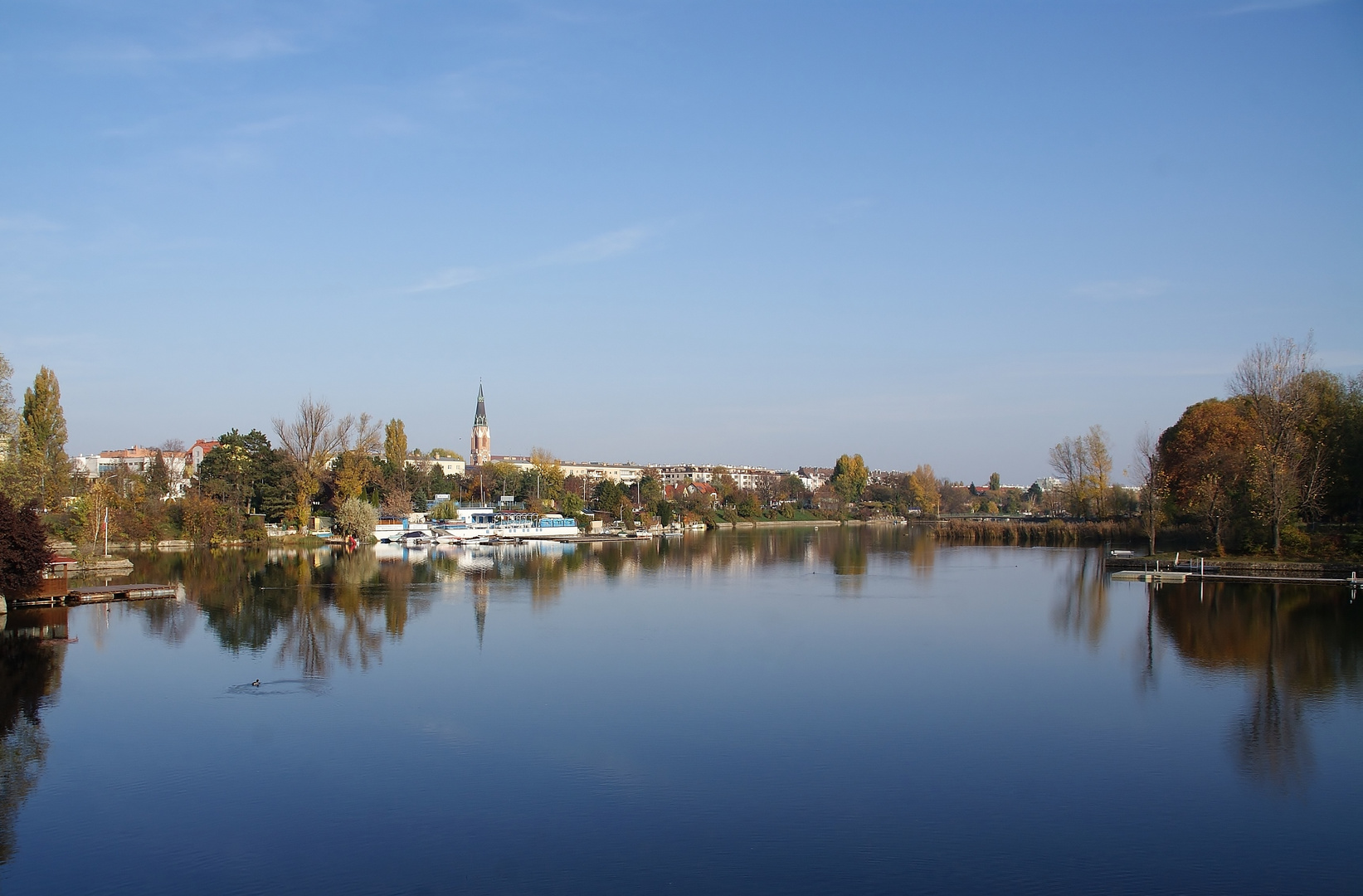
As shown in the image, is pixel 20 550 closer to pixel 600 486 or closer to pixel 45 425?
pixel 45 425

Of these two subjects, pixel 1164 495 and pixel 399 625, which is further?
pixel 1164 495

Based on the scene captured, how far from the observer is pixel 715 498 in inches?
3221

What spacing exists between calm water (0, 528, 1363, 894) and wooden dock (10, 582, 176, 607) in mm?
846

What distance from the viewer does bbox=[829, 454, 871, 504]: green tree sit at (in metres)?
95.0

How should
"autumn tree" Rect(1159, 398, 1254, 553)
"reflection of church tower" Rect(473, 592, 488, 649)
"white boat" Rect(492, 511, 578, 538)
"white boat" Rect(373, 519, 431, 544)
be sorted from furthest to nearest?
"white boat" Rect(492, 511, 578, 538) < "white boat" Rect(373, 519, 431, 544) < "autumn tree" Rect(1159, 398, 1254, 553) < "reflection of church tower" Rect(473, 592, 488, 649)

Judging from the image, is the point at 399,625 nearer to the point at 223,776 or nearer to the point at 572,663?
the point at 572,663

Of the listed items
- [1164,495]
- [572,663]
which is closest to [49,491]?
[572,663]

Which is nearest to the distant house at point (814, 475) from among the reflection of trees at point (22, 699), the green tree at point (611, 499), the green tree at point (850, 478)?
the green tree at point (850, 478)

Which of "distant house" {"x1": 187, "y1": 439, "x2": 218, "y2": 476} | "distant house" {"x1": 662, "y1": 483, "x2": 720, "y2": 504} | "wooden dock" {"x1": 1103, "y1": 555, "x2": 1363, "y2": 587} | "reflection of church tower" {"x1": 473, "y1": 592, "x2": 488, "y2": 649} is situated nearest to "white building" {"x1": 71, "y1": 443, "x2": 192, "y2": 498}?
"distant house" {"x1": 187, "y1": 439, "x2": 218, "y2": 476}

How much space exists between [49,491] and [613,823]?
27632 millimetres

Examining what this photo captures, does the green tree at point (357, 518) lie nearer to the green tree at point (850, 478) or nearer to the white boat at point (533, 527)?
the white boat at point (533, 527)

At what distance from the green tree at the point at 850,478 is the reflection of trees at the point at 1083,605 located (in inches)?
2323

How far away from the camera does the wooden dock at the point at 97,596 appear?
71.3ft

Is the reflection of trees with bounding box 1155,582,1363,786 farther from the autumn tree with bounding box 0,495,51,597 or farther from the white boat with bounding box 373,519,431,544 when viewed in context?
the white boat with bounding box 373,519,431,544
